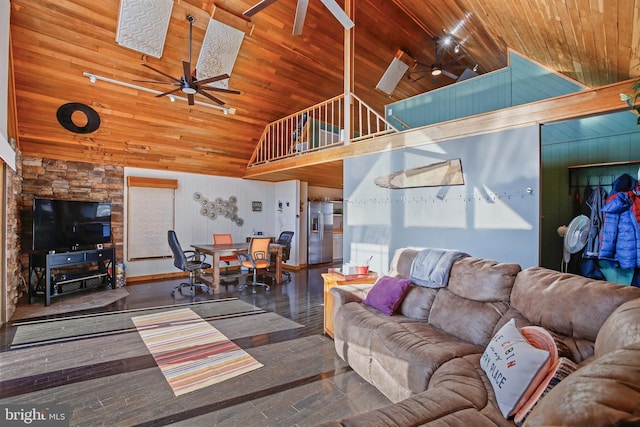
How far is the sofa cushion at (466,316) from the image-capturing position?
217 cm

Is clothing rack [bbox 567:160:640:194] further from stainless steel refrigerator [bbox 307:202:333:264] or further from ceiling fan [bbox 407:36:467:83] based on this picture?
stainless steel refrigerator [bbox 307:202:333:264]

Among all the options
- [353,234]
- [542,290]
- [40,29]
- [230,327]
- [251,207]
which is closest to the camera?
[542,290]

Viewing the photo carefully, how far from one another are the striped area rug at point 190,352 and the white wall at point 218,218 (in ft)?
9.99

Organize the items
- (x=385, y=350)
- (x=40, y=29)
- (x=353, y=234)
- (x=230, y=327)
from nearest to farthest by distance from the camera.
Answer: (x=385, y=350) < (x=230, y=327) < (x=40, y=29) < (x=353, y=234)

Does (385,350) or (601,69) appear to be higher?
(601,69)

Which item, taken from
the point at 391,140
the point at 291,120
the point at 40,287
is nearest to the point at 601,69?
the point at 391,140

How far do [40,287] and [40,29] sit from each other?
3958 millimetres

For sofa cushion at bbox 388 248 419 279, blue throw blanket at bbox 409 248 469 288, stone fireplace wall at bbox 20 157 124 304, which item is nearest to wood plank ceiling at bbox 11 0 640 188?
stone fireplace wall at bbox 20 157 124 304

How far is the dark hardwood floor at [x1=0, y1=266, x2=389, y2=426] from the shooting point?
6.92 ft

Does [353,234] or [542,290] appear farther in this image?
[353,234]

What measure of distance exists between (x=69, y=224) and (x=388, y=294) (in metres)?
5.48

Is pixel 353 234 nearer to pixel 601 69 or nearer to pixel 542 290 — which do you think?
pixel 542 290

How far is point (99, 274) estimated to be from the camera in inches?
216

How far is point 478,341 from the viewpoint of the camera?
2170 millimetres
